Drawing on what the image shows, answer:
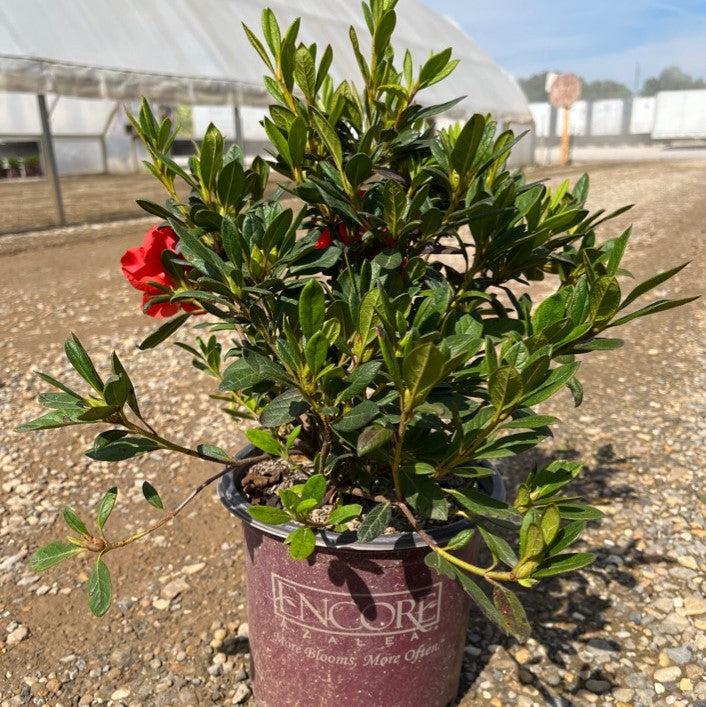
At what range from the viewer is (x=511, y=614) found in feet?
3.52

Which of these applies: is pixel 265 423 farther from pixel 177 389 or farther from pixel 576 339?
pixel 177 389

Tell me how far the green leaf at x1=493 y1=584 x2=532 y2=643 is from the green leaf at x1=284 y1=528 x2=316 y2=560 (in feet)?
1.02

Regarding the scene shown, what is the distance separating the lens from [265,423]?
1096 millimetres

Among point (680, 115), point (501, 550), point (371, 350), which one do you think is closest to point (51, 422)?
point (371, 350)

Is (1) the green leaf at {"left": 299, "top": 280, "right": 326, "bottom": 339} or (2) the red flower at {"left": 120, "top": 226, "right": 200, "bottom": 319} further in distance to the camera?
(2) the red flower at {"left": 120, "top": 226, "right": 200, "bottom": 319}

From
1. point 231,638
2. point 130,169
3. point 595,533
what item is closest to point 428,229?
point 231,638

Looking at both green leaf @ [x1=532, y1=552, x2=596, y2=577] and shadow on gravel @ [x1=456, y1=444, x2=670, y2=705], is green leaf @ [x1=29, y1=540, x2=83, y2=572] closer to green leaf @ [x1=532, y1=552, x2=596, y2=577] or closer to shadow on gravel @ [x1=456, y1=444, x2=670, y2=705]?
green leaf @ [x1=532, y1=552, x2=596, y2=577]

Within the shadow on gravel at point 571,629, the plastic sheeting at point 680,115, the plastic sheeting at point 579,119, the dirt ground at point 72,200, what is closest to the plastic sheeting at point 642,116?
the plastic sheeting at point 680,115

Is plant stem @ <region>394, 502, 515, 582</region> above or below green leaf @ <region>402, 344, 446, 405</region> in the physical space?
below

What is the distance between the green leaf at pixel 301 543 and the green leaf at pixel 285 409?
0.20 meters

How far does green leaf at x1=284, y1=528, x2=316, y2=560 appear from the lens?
1.15 meters

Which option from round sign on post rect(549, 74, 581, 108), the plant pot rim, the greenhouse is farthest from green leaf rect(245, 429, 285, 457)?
round sign on post rect(549, 74, 581, 108)

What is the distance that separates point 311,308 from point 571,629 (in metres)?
1.42

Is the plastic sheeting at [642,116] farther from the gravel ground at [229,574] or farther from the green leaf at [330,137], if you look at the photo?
the green leaf at [330,137]
